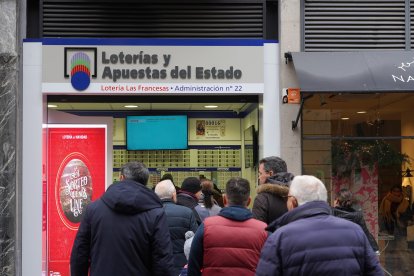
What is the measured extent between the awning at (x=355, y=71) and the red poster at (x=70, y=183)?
10.4ft

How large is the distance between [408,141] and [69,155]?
5189 mm

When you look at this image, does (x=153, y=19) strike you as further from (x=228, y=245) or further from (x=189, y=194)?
(x=228, y=245)

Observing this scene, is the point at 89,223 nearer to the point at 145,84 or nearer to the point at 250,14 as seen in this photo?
the point at 145,84

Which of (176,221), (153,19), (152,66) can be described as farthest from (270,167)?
(153,19)

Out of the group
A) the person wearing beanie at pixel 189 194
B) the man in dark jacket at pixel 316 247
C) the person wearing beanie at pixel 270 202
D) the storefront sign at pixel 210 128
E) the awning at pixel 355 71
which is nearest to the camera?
the man in dark jacket at pixel 316 247

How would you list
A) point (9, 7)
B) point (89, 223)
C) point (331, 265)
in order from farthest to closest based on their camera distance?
point (9, 7) < point (89, 223) < point (331, 265)

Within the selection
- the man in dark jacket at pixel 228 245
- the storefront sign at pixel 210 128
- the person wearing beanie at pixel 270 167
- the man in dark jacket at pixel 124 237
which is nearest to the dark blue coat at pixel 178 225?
the person wearing beanie at pixel 270 167

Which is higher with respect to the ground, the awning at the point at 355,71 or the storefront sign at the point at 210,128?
the awning at the point at 355,71

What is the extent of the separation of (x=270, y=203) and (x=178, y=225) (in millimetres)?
1566

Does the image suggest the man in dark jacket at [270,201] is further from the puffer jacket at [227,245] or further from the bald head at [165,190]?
the bald head at [165,190]

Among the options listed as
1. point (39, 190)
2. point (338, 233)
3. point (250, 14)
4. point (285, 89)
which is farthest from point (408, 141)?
point (338, 233)

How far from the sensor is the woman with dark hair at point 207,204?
8.88 meters

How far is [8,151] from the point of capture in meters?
10.3

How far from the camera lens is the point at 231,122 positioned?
1306 centimetres
